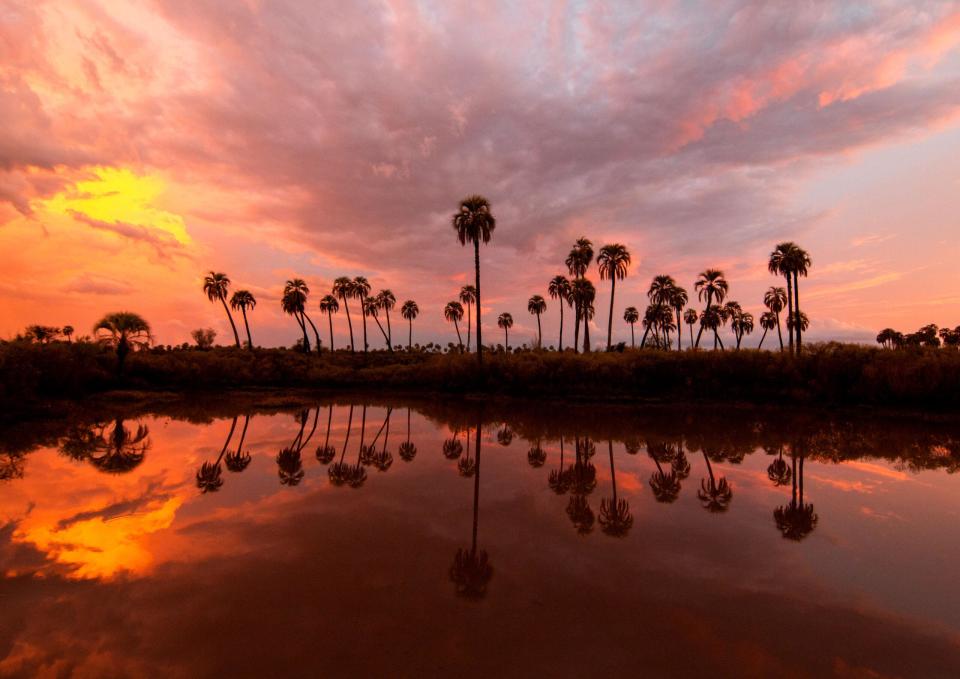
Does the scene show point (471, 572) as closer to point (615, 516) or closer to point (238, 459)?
point (615, 516)

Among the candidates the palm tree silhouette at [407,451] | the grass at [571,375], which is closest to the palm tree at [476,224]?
the grass at [571,375]

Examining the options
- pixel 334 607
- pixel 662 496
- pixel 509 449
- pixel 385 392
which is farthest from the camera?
pixel 385 392

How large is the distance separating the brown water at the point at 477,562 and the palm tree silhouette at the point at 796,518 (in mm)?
67

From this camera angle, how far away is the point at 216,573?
7.48m

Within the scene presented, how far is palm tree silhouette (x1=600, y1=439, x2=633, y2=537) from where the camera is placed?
32.2 ft

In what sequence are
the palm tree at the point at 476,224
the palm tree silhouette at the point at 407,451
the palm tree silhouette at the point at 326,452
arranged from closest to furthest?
the palm tree silhouette at the point at 326,452, the palm tree silhouette at the point at 407,451, the palm tree at the point at 476,224

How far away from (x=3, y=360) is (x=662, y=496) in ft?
119

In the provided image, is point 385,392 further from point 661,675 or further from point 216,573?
point 661,675

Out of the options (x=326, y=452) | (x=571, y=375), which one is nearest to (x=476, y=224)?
(x=571, y=375)

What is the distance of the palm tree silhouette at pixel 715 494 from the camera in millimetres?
11531

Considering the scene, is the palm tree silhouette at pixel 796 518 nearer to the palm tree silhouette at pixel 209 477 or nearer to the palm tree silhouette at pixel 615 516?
the palm tree silhouette at pixel 615 516

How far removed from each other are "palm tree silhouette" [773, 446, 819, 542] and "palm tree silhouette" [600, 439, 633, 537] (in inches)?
135

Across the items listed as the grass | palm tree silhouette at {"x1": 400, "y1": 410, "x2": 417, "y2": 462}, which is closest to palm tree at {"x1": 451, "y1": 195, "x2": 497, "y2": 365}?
the grass

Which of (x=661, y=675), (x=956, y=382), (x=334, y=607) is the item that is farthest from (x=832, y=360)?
(x=334, y=607)
